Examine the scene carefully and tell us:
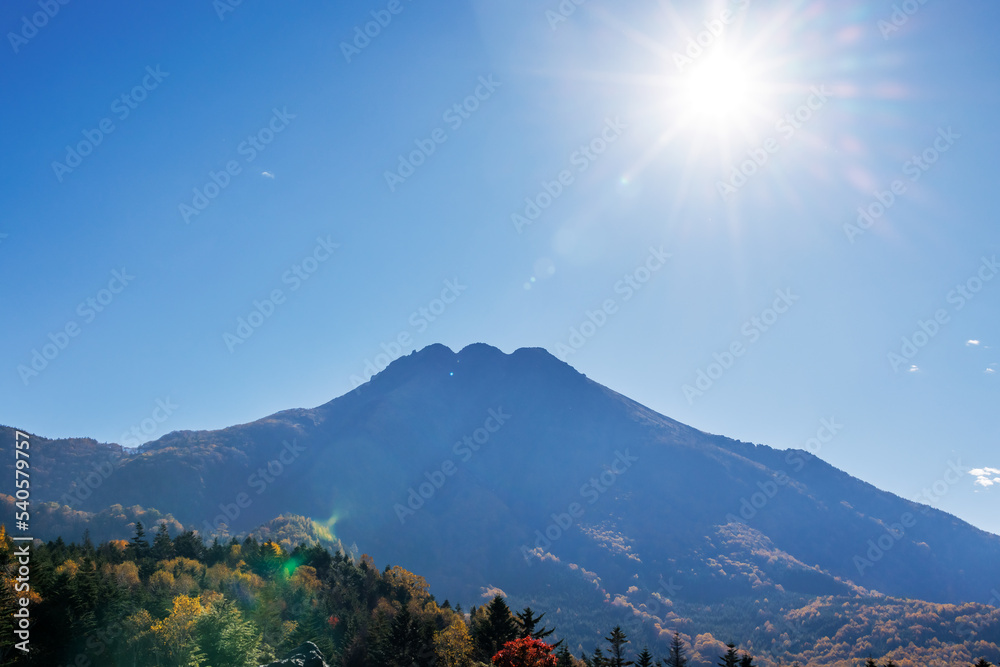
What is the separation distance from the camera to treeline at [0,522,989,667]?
66125 millimetres

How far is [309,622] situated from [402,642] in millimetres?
30785

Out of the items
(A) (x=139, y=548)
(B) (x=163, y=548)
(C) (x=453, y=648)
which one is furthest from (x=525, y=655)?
(B) (x=163, y=548)

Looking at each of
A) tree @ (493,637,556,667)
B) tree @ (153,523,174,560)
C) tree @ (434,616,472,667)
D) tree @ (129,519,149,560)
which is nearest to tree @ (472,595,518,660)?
tree @ (434,616,472,667)

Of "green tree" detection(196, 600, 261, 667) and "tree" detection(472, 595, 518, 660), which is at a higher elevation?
"tree" detection(472, 595, 518, 660)

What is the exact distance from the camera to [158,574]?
94.3 meters

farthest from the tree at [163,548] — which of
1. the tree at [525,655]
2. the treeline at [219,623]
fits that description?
the tree at [525,655]

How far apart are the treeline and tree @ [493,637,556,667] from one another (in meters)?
0.11

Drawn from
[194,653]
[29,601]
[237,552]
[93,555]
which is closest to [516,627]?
[194,653]

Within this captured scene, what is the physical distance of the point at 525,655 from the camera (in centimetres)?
5578

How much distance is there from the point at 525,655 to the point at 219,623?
162 feet

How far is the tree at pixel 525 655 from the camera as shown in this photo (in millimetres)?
55438

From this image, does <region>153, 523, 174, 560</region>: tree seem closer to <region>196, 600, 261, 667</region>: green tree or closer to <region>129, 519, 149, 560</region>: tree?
<region>129, 519, 149, 560</region>: tree

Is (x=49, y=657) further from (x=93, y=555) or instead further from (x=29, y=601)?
(x=93, y=555)

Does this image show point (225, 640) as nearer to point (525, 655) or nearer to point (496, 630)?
point (496, 630)
